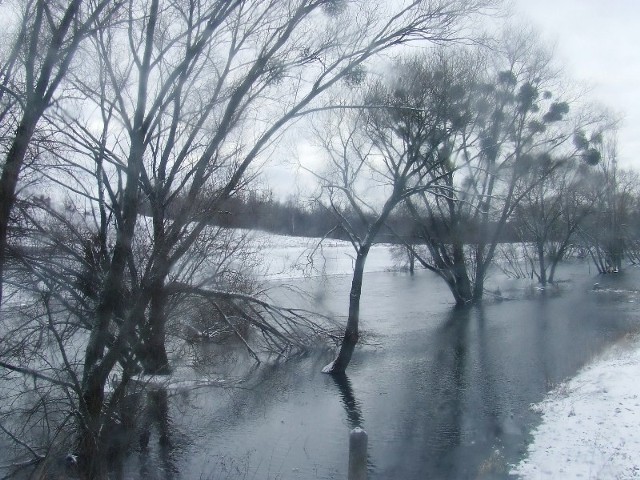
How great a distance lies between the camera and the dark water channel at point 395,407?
7445 millimetres

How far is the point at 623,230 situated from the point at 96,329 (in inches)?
1549

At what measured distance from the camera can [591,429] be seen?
7227 mm

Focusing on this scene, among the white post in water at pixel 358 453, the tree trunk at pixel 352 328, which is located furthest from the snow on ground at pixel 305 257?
the white post in water at pixel 358 453

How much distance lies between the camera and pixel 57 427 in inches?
215

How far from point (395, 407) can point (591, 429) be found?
3.43 m

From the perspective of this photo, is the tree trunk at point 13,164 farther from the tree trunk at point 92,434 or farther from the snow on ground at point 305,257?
the snow on ground at point 305,257

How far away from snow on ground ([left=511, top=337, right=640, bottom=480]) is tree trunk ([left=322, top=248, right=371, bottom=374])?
3470 mm

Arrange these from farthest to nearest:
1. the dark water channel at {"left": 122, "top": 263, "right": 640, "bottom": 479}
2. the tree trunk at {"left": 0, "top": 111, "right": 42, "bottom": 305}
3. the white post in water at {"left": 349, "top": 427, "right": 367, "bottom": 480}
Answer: the dark water channel at {"left": 122, "top": 263, "right": 640, "bottom": 479}
the tree trunk at {"left": 0, "top": 111, "right": 42, "bottom": 305}
the white post in water at {"left": 349, "top": 427, "right": 367, "bottom": 480}

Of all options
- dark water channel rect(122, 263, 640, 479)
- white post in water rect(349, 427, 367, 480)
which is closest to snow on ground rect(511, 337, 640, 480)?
dark water channel rect(122, 263, 640, 479)

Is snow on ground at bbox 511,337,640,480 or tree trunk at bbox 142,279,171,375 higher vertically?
tree trunk at bbox 142,279,171,375

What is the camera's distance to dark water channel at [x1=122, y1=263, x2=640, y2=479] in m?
7.45

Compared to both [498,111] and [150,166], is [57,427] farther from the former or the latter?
[498,111]

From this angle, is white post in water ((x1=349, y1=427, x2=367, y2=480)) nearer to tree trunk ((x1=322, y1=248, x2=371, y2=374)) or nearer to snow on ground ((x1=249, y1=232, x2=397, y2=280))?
snow on ground ((x1=249, y1=232, x2=397, y2=280))

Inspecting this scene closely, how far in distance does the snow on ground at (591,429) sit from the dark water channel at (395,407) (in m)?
0.33
